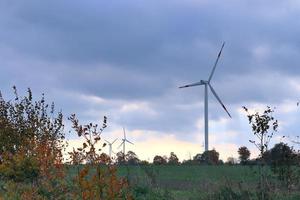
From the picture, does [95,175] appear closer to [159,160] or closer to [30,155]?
[30,155]

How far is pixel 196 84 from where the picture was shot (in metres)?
42.0

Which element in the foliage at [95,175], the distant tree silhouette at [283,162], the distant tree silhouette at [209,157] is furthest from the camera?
the distant tree silhouette at [209,157]

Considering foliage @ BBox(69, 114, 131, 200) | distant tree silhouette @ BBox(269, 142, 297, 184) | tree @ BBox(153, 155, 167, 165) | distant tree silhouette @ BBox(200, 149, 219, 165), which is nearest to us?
foliage @ BBox(69, 114, 131, 200)

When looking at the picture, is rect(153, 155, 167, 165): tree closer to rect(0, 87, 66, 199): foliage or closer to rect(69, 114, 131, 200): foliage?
rect(0, 87, 66, 199): foliage

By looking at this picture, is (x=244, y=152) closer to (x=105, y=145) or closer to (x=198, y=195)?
(x=198, y=195)

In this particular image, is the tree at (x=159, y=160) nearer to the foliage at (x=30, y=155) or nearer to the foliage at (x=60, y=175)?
the foliage at (x=30, y=155)

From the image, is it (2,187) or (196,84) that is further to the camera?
(196,84)

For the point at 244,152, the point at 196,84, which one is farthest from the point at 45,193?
the point at 196,84

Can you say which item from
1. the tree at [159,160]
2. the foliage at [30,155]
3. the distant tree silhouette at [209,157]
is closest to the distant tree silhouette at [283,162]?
the foliage at [30,155]

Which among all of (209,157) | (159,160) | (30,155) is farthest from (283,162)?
(159,160)

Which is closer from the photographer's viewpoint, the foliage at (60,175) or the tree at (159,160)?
the foliage at (60,175)

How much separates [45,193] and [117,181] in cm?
523

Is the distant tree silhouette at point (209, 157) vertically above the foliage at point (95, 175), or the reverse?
the distant tree silhouette at point (209, 157)

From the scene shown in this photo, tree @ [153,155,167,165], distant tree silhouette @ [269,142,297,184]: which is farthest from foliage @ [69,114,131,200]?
tree @ [153,155,167,165]
